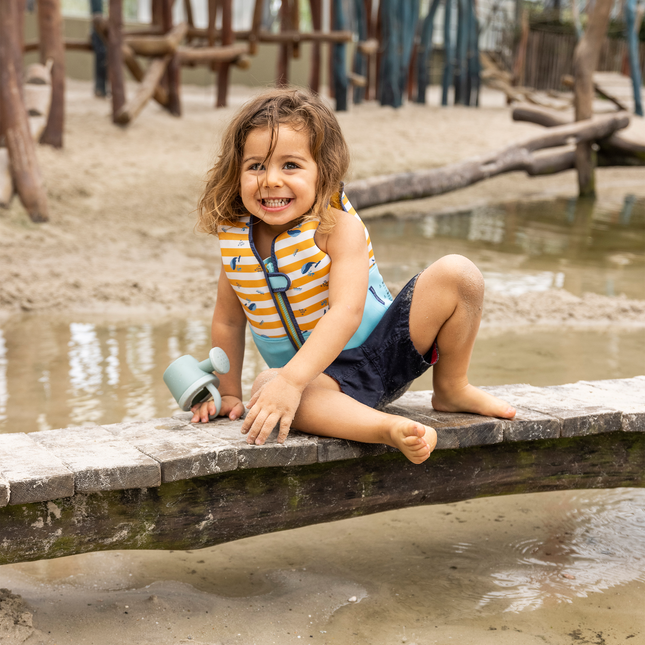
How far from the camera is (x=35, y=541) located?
5.88 ft

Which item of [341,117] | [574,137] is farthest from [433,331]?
[341,117]

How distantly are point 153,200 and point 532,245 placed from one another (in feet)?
10.9

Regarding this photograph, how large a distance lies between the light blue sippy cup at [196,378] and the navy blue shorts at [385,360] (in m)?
0.30

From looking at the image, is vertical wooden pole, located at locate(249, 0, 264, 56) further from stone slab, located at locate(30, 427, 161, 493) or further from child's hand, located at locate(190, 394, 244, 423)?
stone slab, located at locate(30, 427, 161, 493)

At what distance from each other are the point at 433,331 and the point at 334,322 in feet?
0.99

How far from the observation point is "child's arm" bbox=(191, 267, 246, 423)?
231 centimetres

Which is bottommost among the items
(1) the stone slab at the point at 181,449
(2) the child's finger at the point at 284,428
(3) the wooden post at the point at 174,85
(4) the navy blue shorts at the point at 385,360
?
(1) the stone slab at the point at 181,449

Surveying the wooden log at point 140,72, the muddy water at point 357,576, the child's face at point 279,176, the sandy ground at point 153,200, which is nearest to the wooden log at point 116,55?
the sandy ground at point 153,200

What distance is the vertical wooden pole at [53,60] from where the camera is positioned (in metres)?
7.84

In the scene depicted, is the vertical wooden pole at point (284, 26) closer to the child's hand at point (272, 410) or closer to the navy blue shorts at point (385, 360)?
the navy blue shorts at point (385, 360)

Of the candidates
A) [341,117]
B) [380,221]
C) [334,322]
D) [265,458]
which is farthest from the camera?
[341,117]

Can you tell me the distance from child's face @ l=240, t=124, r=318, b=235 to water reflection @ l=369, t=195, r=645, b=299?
346 cm

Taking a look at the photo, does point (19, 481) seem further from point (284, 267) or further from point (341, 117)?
point (341, 117)

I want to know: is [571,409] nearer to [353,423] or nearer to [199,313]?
[353,423]
